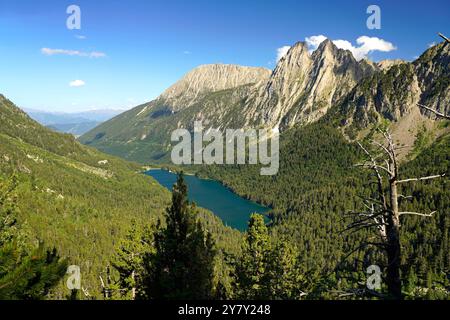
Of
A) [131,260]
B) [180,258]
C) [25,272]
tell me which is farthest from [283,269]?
[25,272]

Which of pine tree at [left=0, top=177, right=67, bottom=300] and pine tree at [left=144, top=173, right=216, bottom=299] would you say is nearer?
pine tree at [left=0, top=177, right=67, bottom=300]

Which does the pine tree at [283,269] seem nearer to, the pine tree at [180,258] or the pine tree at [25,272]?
the pine tree at [180,258]

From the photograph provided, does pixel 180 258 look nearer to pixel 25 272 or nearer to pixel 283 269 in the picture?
pixel 283 269

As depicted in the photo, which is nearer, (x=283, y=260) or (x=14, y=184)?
(x=14, y=184)

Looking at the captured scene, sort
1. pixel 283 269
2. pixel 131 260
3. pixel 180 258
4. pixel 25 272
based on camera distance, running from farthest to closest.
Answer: pixel 283 269 < pixel 131 260 < pixel 180 258 < pixel 25 272

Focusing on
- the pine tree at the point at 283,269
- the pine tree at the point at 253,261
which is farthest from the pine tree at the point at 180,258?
the pine tree at the point at 253,261

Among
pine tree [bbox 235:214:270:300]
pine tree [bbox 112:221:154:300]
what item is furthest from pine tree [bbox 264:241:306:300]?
pine tree [bbox 112:221:154:300]

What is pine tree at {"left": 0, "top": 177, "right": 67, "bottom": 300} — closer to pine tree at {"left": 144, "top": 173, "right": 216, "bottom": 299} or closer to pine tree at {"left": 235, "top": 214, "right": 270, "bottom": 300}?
pine tree at {"left": 144, "top": 173, "right": 216, "bottom": 299}
